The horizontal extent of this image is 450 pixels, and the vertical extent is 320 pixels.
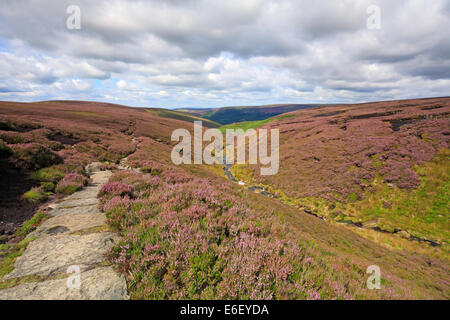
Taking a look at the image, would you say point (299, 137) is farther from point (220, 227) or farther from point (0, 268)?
point (0, 268)

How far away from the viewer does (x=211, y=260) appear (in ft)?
12.5

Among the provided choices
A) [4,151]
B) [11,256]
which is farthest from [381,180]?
[4,151]

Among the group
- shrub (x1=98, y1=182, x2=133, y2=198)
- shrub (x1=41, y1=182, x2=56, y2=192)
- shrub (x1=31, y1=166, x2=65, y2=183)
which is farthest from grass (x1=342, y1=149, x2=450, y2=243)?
shrub (x1=31, y1=166, x2=65, y2=183)

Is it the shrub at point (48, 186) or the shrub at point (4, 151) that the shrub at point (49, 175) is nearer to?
the shrub at point (48, 186)

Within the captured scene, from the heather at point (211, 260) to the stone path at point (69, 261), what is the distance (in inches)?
12.5

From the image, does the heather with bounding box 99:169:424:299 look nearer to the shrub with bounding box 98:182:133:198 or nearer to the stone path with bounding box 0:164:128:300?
the stone path with bounding box 0:164:128:300

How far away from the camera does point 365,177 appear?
24.9m

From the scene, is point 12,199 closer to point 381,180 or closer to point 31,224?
point 31,224

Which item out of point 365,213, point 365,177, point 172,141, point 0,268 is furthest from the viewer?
point 172,141

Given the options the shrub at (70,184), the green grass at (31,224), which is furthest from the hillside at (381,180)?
the green grass at (31,224)

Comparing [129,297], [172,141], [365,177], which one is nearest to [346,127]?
[365,177]

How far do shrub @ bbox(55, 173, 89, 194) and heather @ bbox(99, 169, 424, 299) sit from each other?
14.0 ft

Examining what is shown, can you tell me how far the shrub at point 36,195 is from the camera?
6.96 metres

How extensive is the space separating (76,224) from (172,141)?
133 ft
